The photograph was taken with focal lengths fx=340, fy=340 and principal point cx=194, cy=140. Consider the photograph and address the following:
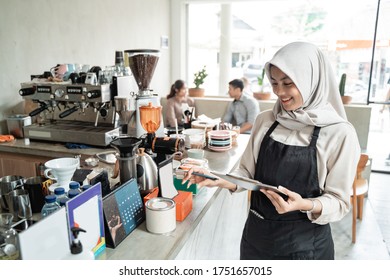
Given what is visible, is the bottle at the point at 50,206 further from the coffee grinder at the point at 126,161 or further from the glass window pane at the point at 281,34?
the glass window pane at the point at 281,34

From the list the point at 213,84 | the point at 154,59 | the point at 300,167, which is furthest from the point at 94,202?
the point at 213,84

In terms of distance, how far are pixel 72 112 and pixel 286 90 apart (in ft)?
5.11

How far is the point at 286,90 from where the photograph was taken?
1.22 m

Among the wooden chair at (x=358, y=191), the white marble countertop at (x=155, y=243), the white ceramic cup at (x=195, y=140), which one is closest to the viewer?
the white marble countertop at (x=155, y=243)

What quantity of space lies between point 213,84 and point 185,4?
129 centimetres

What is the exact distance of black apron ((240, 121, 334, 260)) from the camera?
4.02 ft

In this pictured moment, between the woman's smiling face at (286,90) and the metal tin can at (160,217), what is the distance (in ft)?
1.80

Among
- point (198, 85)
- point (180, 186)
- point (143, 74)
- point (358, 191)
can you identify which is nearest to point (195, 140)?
point (143, 74)

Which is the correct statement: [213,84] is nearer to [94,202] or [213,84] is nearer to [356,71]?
[356,71]

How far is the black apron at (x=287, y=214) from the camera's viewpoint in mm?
1227

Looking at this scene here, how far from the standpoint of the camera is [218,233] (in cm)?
185

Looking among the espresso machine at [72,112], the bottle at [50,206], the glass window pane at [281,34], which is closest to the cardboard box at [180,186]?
the bottle at [50,206]

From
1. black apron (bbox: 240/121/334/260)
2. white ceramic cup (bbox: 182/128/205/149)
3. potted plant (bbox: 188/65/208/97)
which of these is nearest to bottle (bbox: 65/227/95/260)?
black apron (bbox: 240/121/334/260)

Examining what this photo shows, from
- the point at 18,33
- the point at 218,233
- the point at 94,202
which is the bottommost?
the point at 218,233
